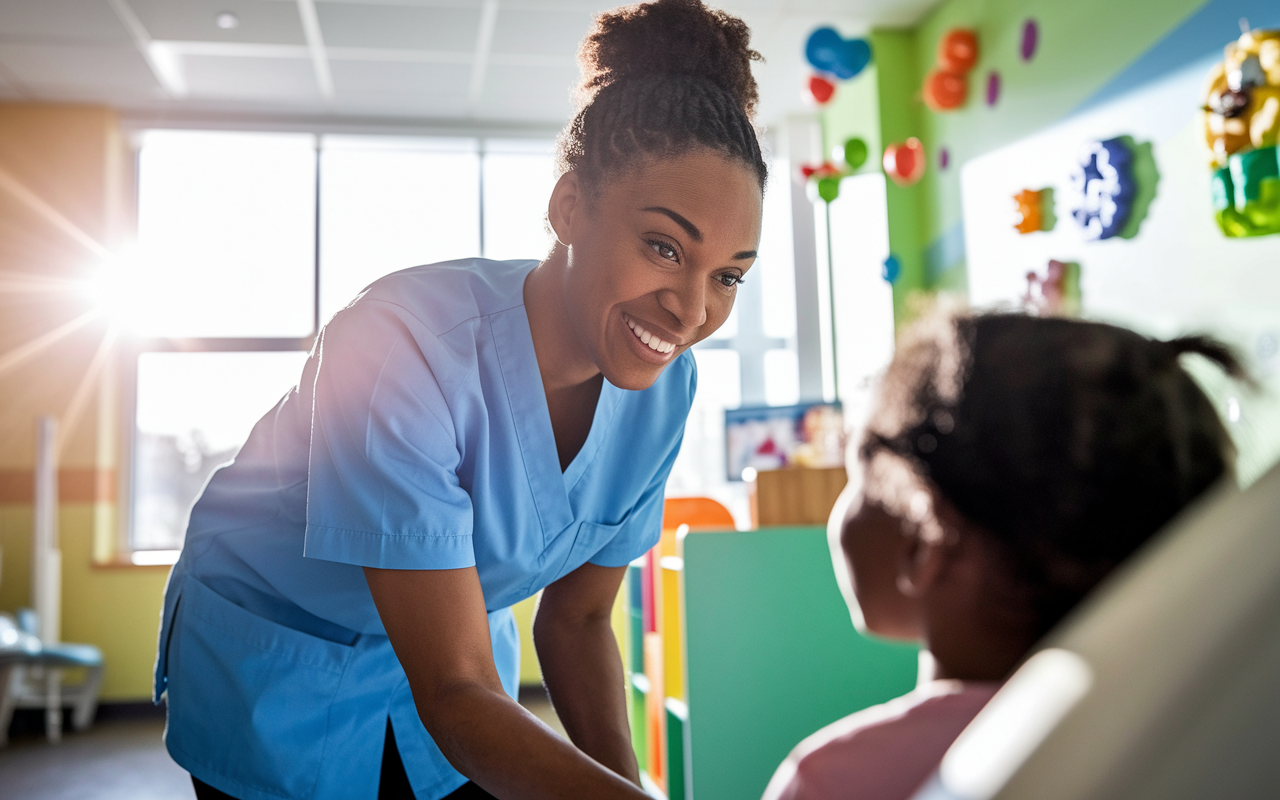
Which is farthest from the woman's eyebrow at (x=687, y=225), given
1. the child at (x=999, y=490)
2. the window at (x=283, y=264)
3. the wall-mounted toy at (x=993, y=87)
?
the window at (x=283, y=264)

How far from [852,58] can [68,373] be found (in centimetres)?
377

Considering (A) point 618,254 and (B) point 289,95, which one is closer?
(A) point 618,254

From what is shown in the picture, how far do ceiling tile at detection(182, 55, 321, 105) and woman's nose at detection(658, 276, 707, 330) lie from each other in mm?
3792

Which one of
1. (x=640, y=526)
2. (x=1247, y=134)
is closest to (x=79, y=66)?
(x=640, y=526)

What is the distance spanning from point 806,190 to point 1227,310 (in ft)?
9.07

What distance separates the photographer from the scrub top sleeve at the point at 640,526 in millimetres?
1094

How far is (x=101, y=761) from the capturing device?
354 cm

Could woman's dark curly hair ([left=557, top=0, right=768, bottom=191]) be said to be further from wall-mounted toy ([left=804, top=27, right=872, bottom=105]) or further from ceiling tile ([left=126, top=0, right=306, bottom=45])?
ceiling tile ([left=126, top=0, right=306, bottom=45])

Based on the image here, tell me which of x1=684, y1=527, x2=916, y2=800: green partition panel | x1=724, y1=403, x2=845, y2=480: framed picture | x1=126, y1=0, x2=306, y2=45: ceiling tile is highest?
x1=126, y1=0, x2=306, y2=45: ceiling tile

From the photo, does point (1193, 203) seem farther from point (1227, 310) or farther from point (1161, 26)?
point (1161, 26)

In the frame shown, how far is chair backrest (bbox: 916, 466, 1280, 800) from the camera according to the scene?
228 mm

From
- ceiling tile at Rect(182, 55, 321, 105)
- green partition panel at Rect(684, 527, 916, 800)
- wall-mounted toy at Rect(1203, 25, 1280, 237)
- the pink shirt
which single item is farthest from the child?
ceiling tile at Rect(182, 55, 321, 105)

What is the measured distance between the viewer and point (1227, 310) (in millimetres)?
2297

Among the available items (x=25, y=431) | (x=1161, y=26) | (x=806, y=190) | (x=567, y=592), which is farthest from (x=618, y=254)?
(x=25, y=431)
